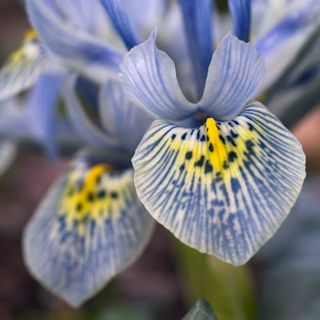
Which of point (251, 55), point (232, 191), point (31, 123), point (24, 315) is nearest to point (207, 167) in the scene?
point (232, 191)

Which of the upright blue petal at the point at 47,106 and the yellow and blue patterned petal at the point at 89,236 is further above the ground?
the upright blue petal at the point at 47,106

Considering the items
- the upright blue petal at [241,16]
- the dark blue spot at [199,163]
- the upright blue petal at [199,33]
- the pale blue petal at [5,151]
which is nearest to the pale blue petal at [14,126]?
the pale blue petal at [5,151]

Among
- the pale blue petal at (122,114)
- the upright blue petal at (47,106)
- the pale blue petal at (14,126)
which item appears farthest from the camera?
the pale blue petal at (14,126)

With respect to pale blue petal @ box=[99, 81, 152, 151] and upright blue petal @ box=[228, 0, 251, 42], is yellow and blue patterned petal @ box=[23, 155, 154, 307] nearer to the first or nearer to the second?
pale blue petal @ box=[99, 81, 152, 151]

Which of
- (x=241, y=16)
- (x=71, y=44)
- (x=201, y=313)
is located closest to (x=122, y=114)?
(x=71, y=44)

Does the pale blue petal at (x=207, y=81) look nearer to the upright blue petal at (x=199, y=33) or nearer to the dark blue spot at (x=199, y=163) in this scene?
the dark blue spot at (x=199, y=163)

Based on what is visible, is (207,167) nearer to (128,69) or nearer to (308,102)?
(128,69)

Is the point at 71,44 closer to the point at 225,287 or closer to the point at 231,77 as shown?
the point at 231,77
